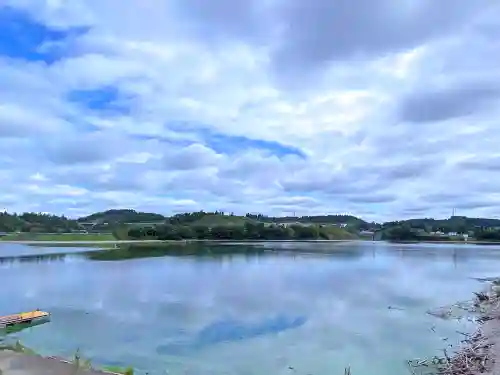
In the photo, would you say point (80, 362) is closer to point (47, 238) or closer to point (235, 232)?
point (47, 238)

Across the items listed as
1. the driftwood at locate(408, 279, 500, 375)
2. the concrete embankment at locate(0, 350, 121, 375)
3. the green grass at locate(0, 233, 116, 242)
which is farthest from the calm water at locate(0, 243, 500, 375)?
the green grass at locate(0, 233, 116, 242)

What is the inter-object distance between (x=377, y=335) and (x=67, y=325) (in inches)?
571

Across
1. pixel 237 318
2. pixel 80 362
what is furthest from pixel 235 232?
pixel 80 362

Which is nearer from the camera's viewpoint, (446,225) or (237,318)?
(237,318)

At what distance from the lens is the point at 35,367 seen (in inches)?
559

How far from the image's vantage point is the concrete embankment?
1357 cm

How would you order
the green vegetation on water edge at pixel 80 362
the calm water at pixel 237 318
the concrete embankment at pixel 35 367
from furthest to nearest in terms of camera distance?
the calm water at pixel 237 318, the green vegetation on water edge at pixel 80 362, the concrete embankment at pixel 35 367

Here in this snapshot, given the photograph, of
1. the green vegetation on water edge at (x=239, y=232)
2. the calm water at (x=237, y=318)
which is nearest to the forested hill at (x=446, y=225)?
the green vegetation on water edge at (x=239, y=232)

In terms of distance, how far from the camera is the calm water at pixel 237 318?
741 inches

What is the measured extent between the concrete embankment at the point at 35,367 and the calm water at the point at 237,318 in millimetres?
3509

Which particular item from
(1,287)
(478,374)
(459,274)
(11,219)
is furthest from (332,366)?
(11,219)

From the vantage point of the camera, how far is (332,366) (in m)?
17.9

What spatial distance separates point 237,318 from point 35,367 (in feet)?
43.6

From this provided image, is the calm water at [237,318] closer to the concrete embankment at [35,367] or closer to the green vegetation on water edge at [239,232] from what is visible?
the concrete embankment at [35,367]
